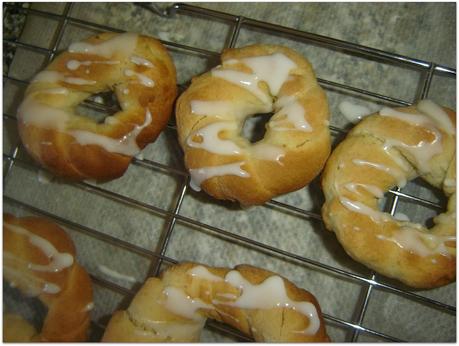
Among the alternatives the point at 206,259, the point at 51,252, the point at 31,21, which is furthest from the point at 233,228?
the point at 31,21

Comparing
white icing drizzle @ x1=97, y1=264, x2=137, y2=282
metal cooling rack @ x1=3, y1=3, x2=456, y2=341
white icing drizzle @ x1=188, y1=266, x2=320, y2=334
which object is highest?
metal cooling rack @ x1=3, y1=3, x2=456, y2=341

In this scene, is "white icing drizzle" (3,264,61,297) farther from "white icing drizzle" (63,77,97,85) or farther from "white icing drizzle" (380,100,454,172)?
"white icing drizzle" (380,100,454,172)

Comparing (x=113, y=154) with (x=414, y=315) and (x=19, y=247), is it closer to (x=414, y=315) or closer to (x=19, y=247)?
(x=19, y=247)

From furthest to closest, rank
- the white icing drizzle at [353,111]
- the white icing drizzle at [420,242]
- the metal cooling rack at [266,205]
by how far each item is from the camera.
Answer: the white icing drizzle at [353,111] < the metal cooling rack at [266,205] < the white icing drizzle at [420,242]

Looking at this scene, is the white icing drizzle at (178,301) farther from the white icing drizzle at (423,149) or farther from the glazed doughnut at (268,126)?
the white icing drizzle at (423,149)

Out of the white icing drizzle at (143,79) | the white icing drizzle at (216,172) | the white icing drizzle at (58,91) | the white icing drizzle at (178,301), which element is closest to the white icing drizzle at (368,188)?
the white icing drizzle at (216,172)

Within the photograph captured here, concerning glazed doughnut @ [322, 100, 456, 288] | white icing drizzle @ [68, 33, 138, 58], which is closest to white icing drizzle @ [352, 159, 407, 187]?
glazed doughnut @ [322, 100, 456, 288]
